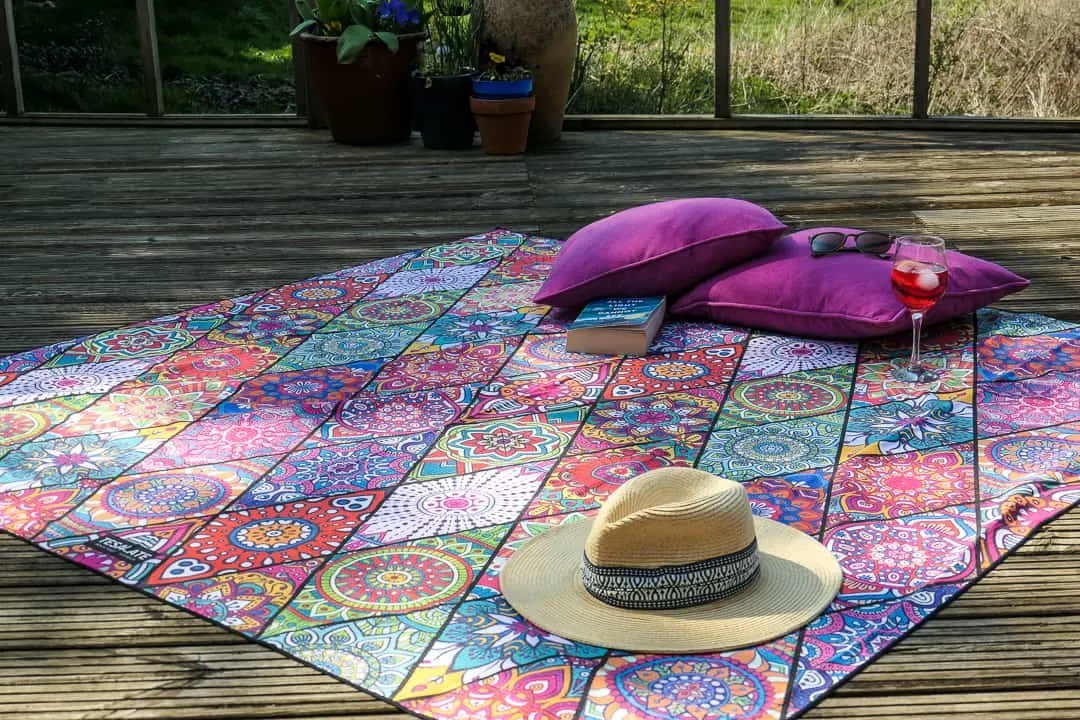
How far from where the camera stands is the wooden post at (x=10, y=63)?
5492 mm

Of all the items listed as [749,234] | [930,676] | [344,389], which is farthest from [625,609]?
[749,234]

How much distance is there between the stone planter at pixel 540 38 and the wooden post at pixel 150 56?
4.91ft

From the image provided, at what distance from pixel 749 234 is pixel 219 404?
4.00 ft

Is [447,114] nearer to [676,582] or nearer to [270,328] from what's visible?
[270,328]

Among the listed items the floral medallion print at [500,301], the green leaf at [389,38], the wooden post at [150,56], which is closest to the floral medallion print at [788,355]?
the floral medallion print at [500,301]

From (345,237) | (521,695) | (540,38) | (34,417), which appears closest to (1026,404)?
(521,695)

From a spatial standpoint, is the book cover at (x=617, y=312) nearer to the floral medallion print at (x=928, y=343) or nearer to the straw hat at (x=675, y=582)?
the floral medallion print at (x=928, y=343)

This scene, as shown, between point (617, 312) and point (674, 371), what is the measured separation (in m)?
0.23

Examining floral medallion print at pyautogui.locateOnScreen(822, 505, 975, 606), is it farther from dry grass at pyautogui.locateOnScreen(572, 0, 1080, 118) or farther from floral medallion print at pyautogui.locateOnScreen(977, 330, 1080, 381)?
dry grass at pyautogui.locateOnScreen(572, 0, 1080, 118)

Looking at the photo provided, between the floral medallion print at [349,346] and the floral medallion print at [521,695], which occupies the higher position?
the floral medallion print at [349,346]

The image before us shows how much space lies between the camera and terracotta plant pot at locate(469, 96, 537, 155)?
4.92 m

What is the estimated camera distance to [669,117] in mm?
5539

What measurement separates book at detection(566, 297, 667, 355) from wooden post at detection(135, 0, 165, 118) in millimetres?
3399

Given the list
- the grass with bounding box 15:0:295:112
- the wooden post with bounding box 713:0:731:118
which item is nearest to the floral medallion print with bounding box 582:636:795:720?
the wooden post with bounding box 713:0:731:118
